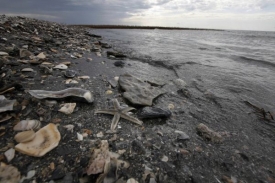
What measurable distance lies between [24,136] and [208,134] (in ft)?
8.72

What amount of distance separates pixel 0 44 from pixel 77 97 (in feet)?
15.6

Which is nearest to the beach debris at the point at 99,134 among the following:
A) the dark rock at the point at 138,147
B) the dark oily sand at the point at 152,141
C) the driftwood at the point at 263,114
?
the dark oily sand at the point at 152,141

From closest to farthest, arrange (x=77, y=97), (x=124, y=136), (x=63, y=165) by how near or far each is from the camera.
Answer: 1. (x=63, y=165)
2. (x=124, y=136)
3. (x=77, y=97)

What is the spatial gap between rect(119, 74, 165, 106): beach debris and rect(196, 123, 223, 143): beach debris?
1.07 meters

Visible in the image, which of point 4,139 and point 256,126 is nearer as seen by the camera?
point 4,139

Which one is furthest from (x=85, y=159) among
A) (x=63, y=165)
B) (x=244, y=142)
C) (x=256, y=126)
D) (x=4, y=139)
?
(x=256, y=126)

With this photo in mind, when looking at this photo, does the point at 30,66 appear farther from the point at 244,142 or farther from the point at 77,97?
the point at 244,142

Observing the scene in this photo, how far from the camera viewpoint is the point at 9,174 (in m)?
1.52

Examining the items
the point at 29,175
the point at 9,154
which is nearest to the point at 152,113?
the point at 29,175

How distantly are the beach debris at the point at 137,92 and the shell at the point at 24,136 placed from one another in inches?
69.7

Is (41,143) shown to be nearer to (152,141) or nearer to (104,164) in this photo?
(104,164)

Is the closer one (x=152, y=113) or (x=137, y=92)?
(x=152, y=113)

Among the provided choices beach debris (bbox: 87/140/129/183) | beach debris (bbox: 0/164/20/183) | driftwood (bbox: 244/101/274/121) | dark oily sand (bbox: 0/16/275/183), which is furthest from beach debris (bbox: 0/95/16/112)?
driftwood (bbox: 244/101/274/121)

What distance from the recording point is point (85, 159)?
5.90 feet
